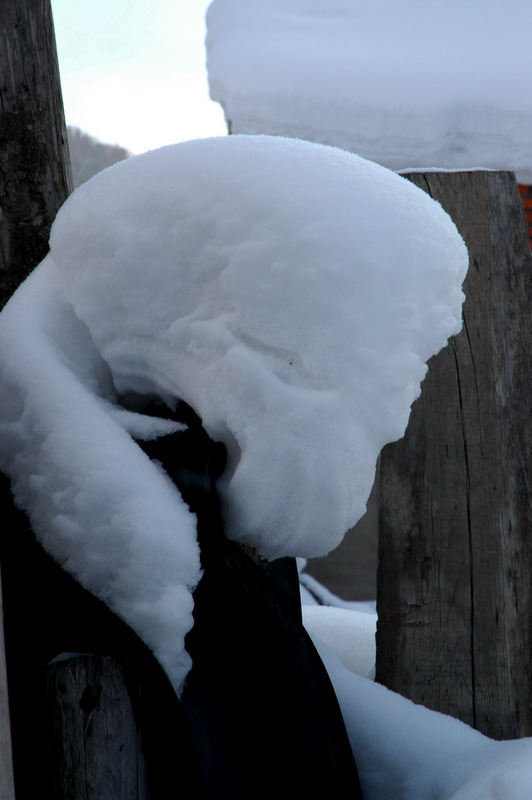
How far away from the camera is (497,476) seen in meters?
1.71

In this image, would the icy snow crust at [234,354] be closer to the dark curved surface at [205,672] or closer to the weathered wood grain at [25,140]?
the dark curved surface at [205,672]

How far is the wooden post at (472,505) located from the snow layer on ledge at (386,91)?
9.70ft

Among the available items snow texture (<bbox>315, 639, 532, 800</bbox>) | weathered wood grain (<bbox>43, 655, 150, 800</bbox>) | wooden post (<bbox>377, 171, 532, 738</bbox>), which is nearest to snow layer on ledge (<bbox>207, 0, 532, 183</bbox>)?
wooden post (<bbox>377, 171, 532, 738</bbox>)

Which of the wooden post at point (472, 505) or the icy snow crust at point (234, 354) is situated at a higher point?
the icy snow crust at point (234, 354)

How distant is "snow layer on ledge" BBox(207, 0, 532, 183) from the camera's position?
4531mm

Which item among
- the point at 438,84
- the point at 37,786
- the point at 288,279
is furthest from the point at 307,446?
the point at 438,84

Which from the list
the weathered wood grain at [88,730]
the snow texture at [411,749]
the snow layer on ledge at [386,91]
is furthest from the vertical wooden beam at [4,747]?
the snow layer on ledge at [386,91]

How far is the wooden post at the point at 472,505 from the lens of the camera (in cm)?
167

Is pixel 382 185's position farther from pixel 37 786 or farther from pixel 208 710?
pixel 37 786

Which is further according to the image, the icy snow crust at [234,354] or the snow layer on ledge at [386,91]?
the snow layer on ledge at [386,91]

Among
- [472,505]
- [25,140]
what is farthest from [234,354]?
[472,505]

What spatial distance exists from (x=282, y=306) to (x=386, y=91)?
4044 mm

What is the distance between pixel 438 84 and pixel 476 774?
437 cm

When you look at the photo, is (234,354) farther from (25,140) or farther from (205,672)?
(25,140)
